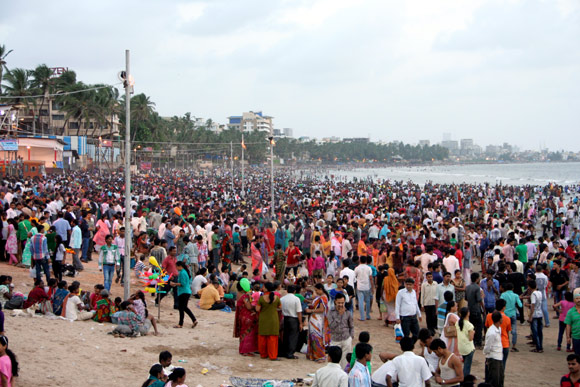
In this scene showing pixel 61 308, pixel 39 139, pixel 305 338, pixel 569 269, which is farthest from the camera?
pixel 39 139

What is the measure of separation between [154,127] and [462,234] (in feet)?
218

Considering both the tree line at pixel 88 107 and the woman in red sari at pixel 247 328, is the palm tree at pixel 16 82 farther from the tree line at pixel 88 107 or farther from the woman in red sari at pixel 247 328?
the woman in red sari at pixel 247 328

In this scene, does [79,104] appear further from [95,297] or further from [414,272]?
[414,272]

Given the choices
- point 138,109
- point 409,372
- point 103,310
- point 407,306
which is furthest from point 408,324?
point 138,109

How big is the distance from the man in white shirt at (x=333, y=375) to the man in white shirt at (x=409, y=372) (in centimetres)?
56

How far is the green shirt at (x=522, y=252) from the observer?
14.3 metres

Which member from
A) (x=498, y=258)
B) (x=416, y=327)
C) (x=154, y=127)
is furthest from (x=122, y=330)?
(x=154, y=127)

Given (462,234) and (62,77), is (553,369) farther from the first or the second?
(62,77)

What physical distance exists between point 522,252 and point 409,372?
974 cm

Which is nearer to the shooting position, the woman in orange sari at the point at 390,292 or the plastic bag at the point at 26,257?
the woman in orange sari at the point at 390,292

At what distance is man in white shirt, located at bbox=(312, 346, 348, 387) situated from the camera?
553cm

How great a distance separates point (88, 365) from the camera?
7.77m

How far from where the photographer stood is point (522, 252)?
565 inches

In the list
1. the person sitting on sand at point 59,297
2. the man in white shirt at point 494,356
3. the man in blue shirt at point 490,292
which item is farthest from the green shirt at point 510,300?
the person sitting on sand at point 59,297
